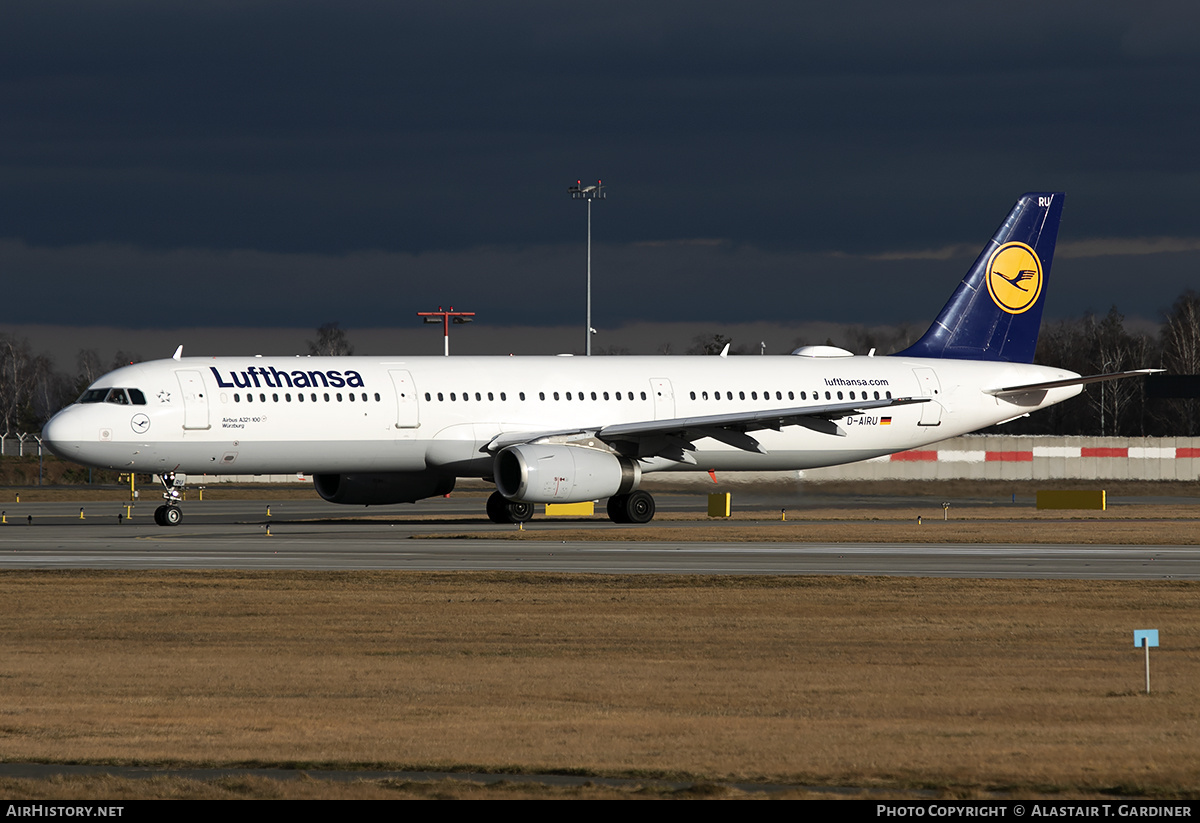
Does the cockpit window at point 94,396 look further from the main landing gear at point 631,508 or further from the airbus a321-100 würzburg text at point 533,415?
the main landing gear at point 631,508

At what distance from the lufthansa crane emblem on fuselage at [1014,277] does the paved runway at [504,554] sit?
59.7ft

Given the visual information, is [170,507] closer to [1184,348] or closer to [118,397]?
[118,397]

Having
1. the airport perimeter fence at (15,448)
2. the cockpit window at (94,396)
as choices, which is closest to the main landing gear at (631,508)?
the cockpit window at (94,396)

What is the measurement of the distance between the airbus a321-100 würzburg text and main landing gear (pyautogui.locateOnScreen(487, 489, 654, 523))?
0.16 feet

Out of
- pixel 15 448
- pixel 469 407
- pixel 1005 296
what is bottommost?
pixel 469 407

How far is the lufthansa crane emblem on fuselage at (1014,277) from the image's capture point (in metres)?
53.1

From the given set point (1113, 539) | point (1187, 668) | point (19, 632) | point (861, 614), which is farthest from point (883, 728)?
point (1113, 539)

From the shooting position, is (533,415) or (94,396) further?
(533,415)

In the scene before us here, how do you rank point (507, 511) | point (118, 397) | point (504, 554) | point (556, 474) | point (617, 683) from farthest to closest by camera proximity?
point (507, 511) → point (118, 397) → point (556, 474) → point (504, 554) → point (617, 683)

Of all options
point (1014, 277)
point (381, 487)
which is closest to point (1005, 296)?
point (1014, 277)

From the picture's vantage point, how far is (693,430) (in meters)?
43.2

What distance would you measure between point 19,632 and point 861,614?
10.5m

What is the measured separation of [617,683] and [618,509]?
28408mm

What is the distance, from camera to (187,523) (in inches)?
1731
